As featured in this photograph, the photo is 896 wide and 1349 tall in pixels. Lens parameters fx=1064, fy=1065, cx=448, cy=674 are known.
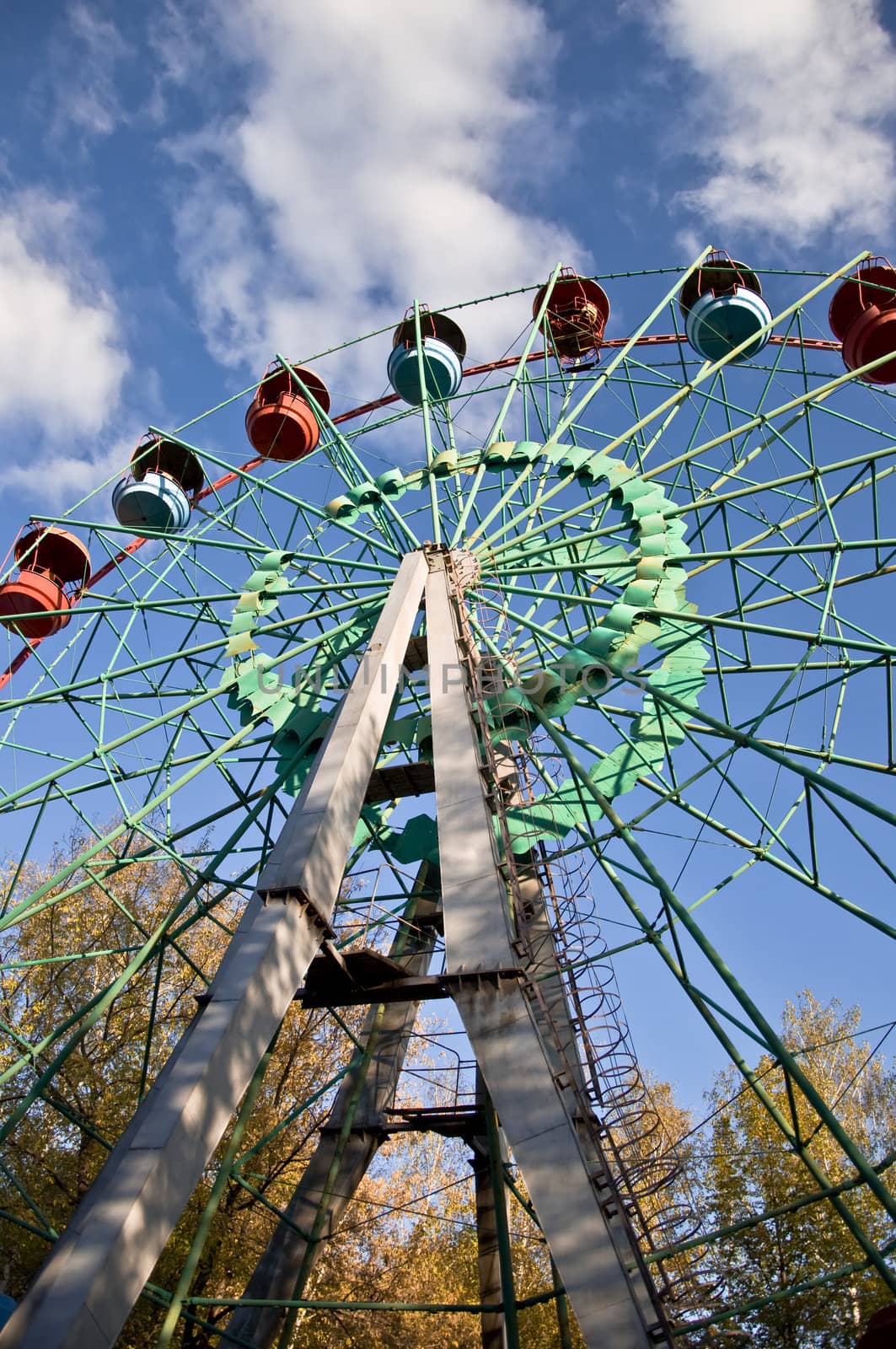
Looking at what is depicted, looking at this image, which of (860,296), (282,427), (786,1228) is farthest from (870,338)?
(786,1228)

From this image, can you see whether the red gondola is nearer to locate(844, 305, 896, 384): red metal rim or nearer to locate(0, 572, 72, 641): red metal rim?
locate(0, 572, 72, 641): red metal rim

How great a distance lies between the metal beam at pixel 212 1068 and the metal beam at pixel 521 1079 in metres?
0.90

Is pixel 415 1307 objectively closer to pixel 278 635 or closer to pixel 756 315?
pixel 278 635

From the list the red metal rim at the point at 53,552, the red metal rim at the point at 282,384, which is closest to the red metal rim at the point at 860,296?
the red metal rim at the point at 282,384

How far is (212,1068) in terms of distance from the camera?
7090 mm

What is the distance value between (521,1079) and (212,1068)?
2060 mm

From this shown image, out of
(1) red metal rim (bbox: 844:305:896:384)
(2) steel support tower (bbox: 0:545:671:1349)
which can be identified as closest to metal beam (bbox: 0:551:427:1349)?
(2) steel support tower (bbox: 0:545:671:1349)

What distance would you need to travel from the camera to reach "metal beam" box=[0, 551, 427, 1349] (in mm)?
5969

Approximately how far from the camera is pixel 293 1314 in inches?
458

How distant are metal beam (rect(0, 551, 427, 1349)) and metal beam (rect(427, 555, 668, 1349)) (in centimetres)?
90

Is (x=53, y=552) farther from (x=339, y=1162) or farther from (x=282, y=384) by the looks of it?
(x=339, y=1162)

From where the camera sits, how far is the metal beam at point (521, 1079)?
616 cm

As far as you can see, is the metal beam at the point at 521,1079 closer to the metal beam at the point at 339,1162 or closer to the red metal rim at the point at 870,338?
the metal beam at the point at 339,1162

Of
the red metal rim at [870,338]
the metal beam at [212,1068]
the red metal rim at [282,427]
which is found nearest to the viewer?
the metal beam at [212,1068]
